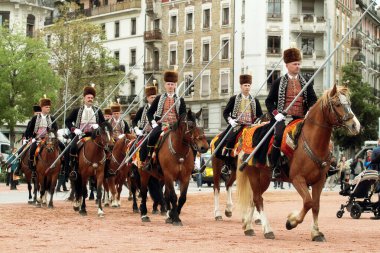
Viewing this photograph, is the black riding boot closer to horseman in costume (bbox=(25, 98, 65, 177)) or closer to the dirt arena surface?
the dirt arena surface

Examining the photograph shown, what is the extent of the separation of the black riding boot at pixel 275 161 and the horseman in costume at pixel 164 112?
4684mm

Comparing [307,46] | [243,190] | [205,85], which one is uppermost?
[307,46]

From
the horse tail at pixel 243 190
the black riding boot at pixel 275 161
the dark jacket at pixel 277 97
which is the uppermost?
the dark jacket at pixel 277 97

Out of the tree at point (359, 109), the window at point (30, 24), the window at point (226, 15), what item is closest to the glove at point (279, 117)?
the tree at point (359, 109)

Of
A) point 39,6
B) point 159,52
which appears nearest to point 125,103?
point 159,52

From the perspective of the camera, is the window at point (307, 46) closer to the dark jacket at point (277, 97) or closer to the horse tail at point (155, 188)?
the horse tail at point (155, 188)

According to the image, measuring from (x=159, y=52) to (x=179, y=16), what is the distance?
453 centimetres

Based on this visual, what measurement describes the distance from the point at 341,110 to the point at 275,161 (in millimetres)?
1690

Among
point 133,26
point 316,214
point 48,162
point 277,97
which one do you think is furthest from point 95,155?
point 133,26

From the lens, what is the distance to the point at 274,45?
90.3 meters

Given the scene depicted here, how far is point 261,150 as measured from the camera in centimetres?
1808

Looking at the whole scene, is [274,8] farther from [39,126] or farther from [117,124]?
[39,126]

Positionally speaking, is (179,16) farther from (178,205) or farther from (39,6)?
(178,205)

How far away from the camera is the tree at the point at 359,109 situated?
79562mm
